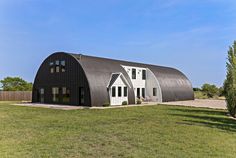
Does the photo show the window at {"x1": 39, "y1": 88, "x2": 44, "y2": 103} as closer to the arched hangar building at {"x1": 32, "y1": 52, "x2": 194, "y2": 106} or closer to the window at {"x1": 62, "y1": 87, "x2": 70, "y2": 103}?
the arched hangar building at {"x1": 32, "y1": 52, "x2": 194, "y2": 106}

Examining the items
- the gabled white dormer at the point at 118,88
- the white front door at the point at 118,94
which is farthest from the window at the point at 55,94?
the white front door at the point at 118,94

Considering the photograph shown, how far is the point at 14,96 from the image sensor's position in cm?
3756

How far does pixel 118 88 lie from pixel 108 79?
1.67 m

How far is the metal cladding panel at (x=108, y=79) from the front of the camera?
25.7 metres

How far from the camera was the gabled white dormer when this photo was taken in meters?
27.4

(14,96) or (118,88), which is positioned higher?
(118,88)

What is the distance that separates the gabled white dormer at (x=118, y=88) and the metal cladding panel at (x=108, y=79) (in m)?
0.53

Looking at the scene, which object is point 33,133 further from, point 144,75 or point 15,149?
point 144,75

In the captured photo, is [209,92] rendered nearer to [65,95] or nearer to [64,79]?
[65,95]

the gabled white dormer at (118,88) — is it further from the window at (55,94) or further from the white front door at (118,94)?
the window at (55,94)

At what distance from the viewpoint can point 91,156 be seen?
6457 mm

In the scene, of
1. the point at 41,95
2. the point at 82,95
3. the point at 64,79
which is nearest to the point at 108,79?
the point at 82,95

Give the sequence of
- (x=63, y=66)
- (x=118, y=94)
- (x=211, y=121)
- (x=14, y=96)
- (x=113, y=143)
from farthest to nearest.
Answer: (x=14, y=96) → (x=118, y=94) → (x=63, y=66) → (x=211, y=121) → (x=113, y=143)

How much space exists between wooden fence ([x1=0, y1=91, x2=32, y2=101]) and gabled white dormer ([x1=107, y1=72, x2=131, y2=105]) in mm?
17495
